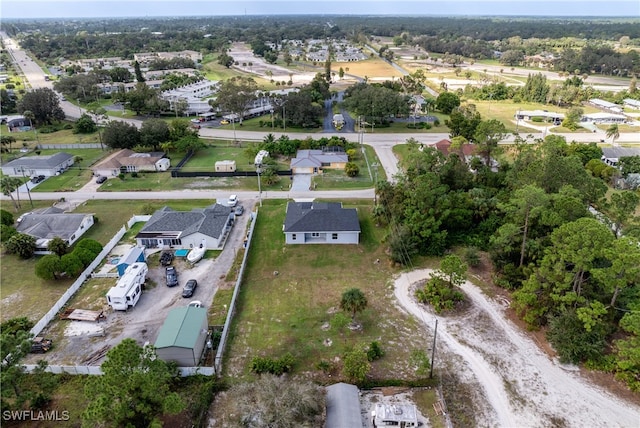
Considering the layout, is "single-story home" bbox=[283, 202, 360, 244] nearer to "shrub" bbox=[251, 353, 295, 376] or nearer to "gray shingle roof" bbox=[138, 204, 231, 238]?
"gray shingle roof" bbox=[138, 204, 231, 238]

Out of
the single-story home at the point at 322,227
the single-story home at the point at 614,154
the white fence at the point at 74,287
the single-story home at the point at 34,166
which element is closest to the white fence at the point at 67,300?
the white fence at the point at 74,287

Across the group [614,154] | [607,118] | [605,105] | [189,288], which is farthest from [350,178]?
[605,105]

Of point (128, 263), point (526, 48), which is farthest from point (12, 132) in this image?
point (526, 48)

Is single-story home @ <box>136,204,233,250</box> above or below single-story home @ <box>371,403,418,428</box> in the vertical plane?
above

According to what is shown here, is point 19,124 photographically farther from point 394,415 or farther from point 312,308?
point 394,415

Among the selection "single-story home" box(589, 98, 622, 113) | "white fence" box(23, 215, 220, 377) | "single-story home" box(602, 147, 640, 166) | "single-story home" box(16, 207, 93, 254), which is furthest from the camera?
"single-story home" box(589, 98, 622, 113)

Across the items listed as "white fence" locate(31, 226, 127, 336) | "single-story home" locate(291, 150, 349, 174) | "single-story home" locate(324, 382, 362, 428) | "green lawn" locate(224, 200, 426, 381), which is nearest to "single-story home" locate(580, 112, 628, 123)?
"single-story home" locate(291, 150, 349, 174)
